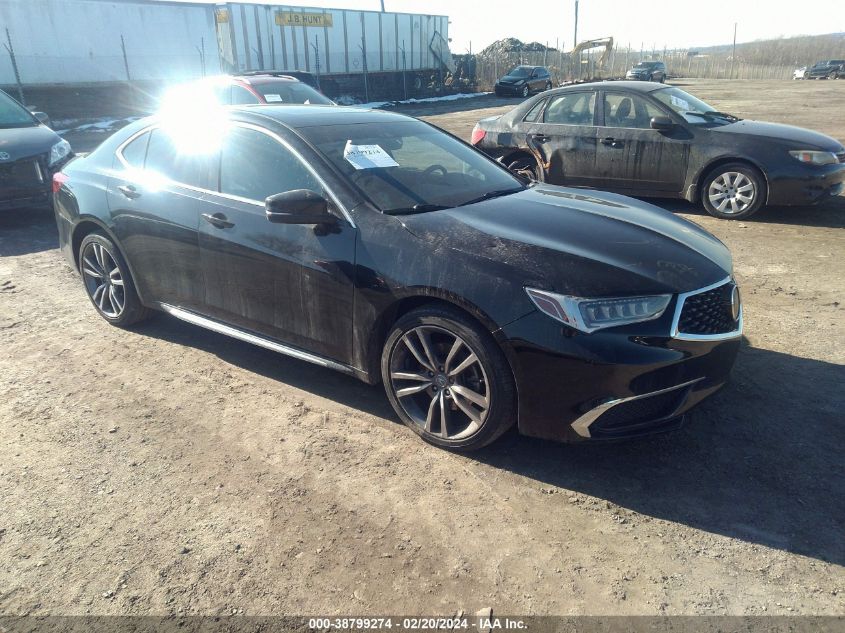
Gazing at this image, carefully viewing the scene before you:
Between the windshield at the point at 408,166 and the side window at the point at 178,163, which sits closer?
the windshield at the point at 408,166

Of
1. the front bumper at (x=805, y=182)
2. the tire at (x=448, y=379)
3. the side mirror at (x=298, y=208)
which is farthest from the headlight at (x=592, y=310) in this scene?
the front bumper at (x=805, y=182)

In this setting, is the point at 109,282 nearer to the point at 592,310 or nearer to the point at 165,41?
the point at 592,310

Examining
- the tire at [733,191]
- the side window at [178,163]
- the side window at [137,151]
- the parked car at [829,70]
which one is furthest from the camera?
the parked car at [829,70]

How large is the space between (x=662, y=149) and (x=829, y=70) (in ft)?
152

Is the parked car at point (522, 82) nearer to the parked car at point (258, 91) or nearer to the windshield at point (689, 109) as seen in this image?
the parked car at point (258, 91)

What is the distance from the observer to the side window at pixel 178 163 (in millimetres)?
4059

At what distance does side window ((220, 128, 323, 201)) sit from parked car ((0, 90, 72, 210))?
5.26 m

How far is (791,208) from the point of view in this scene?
318 inches

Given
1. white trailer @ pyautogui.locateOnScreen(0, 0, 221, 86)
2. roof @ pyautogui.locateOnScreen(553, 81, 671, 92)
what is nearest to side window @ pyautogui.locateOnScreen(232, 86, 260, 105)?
roof @ pyautogui.locateOnScreen(553, 81, 671, 92)

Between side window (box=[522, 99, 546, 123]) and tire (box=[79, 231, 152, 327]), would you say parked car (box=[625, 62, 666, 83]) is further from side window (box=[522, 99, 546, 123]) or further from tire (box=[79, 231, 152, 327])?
tire (box=[79, 231, 152, 327])

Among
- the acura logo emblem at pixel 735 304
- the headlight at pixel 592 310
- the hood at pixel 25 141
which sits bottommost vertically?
the acura logo emblem at pixel 735 304

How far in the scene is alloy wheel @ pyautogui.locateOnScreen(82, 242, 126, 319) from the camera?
4.79 metres

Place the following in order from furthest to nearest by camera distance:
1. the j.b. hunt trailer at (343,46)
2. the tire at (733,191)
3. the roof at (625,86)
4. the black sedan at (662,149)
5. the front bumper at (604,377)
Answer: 1. the j.b. hunt trailer at (343,46)
2. the roof at (625,86)
3. the tire at (733,191)
4. the black sedan at (662,149)
5. the front bumper at (604,377)

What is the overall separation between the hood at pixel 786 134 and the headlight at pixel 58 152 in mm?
8114
